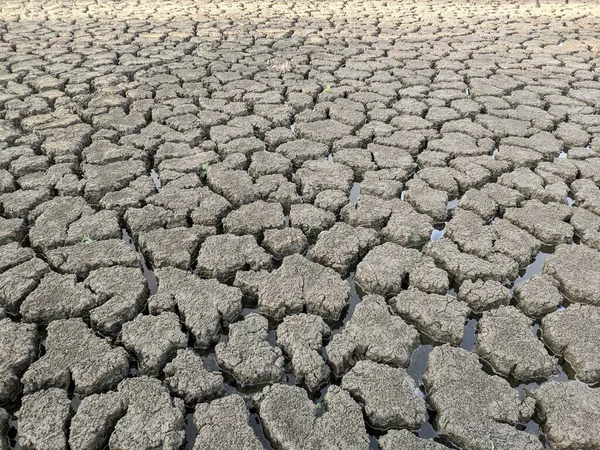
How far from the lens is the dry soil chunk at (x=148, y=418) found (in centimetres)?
149

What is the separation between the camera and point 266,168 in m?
3.01

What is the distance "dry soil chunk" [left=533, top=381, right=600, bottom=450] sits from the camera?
152 cm

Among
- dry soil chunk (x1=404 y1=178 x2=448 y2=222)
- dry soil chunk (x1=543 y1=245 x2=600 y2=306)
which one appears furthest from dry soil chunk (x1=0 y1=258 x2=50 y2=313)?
dry soil chunk (x1=543 y1=245 x2=600 y2=306)

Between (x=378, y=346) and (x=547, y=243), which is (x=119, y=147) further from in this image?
(x=547, y=243)

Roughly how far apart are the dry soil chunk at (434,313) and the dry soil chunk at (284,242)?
0.58 metres

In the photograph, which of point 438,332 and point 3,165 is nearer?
point 438,332

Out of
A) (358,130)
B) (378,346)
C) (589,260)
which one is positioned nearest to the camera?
(378,346)

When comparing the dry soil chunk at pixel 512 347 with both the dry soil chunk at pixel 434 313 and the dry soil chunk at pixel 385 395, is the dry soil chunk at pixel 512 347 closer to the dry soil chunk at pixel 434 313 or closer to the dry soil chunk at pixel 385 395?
the dry soil chunk at pixel 434 313

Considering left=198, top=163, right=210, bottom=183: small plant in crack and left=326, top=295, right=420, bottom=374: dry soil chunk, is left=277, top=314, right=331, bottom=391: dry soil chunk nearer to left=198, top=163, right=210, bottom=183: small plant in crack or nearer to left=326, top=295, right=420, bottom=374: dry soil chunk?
left=326, top=295, right=420, bottom=374: dry soil chunk

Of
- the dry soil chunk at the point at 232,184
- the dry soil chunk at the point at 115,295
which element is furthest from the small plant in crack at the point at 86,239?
the dry soil chunk at the point at 232,184

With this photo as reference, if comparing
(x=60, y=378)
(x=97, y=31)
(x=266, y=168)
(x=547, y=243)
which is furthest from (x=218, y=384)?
(x=97, y=31)

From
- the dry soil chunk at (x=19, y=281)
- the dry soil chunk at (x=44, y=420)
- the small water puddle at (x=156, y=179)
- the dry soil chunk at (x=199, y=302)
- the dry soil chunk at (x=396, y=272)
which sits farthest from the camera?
the small water puddle at (x=156, y=179)

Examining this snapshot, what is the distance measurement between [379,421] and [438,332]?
0.50 metres

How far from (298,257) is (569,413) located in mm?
1265
